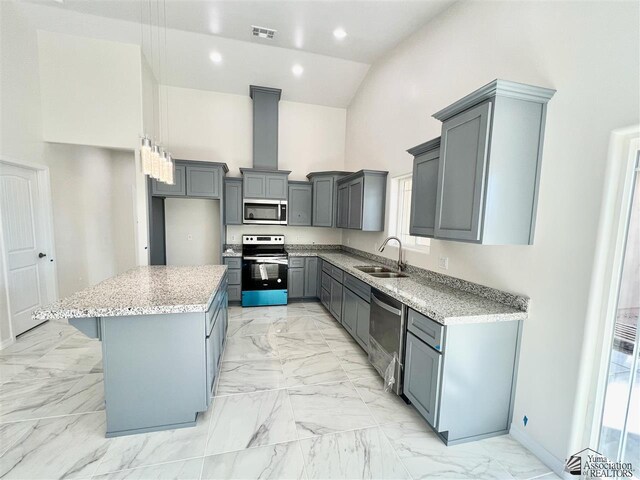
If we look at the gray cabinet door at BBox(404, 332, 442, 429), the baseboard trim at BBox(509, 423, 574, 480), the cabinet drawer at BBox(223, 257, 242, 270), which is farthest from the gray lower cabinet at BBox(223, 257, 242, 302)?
the baseboard trim at BBox(509, 423, 574, 480)

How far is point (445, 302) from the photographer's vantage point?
194 cm

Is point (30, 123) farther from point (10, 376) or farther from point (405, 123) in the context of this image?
point (405, 123)

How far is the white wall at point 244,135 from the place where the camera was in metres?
4.57

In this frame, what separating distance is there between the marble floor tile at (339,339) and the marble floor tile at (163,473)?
1.76 m

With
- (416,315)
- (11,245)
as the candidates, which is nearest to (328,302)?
(416,315)

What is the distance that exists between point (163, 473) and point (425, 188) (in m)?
2.71

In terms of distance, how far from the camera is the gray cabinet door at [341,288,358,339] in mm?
3066

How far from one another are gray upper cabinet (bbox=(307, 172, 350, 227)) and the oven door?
100 centimetres

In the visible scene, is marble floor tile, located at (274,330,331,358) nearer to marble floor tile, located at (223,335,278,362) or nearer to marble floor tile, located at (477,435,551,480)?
marble floor tile, located at (223,335,278,362)

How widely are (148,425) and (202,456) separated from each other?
48cm

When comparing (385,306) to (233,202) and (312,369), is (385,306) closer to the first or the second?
(312,369)

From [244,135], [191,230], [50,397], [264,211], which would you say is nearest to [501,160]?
[264,211]

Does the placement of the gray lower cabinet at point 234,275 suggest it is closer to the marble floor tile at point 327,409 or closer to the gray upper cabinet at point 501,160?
the marble floor tile at point 327,409

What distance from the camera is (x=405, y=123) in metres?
3.15
